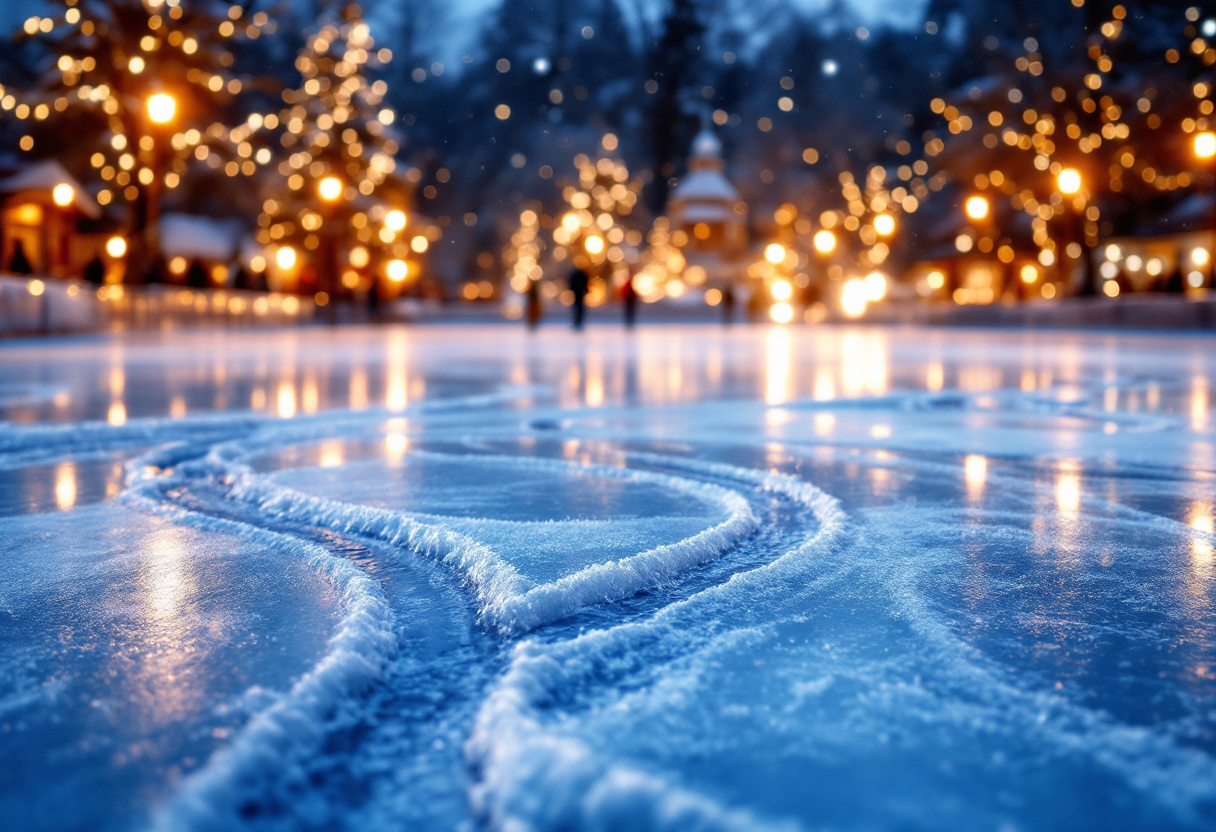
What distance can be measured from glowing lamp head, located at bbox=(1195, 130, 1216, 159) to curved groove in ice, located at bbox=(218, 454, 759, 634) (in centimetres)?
1857

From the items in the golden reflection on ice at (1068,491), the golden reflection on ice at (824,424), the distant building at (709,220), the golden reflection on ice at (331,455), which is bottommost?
the golden reflection on ice at (1068,491)

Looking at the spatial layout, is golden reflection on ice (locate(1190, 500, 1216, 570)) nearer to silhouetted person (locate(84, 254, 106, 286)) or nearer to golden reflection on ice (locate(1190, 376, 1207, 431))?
golden reflection on ice (locate(1190, 376, 1207, 431))

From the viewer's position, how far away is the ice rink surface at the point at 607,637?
126 centimetres

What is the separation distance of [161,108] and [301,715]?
1600 cm

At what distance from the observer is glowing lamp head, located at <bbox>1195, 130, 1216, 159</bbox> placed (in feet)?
59.5

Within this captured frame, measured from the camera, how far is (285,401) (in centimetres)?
661

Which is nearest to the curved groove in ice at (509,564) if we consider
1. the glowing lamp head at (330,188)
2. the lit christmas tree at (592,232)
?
the glowing lamp head at (330,188)

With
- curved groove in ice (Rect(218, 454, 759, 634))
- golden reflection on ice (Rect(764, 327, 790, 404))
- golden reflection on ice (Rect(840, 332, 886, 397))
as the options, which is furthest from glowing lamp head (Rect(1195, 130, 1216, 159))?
curved groove in ice (Rect(218, 454, 759, 634))

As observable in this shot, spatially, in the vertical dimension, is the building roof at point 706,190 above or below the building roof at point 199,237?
above

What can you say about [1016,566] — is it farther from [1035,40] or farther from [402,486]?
[1035,40]

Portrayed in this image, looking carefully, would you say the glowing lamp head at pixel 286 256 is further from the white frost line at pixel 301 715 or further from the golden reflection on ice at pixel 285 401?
the white frost line at pixel 301 715

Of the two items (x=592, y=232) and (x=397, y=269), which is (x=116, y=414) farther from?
(x=592, y=232)

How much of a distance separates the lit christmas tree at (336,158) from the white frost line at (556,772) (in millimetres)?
33994

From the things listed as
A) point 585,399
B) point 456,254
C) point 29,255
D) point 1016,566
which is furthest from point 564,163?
point 1016,566
